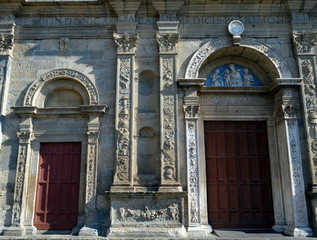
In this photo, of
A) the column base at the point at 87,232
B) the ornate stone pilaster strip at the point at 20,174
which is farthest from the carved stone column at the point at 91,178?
the ornate stone pilaster strip at the point at 20,174

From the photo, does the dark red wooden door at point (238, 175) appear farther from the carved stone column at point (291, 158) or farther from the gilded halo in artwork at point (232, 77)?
the gilded halo in artwork at point (232, 77)

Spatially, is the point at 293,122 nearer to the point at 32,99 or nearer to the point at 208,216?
the point at 208,216

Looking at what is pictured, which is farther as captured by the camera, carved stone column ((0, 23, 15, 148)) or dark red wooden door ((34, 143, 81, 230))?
carved stone column ((0, 23, 15, 148))

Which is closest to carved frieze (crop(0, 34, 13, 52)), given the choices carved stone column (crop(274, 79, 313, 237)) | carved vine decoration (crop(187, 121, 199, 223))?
carved vine decoration (crop(187, 121, 199, 223))

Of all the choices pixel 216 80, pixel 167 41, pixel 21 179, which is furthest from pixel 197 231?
pixel 167 41

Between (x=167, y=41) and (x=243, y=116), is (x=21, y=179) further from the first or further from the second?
(x=243, y=116)

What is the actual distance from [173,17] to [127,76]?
8.08ft

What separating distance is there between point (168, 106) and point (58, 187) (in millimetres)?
4062

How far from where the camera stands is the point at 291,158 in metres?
9.07

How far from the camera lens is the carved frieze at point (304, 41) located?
985cm

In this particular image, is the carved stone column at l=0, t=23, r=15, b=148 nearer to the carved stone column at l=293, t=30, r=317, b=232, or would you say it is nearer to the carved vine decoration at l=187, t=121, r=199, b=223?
the carved vine decoration at l=187, t=121, r=199, b=223

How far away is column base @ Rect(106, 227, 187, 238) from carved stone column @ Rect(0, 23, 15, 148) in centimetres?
477

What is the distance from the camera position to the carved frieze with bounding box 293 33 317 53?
32.3 feet

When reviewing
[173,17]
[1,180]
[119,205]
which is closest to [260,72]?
[173,17]
